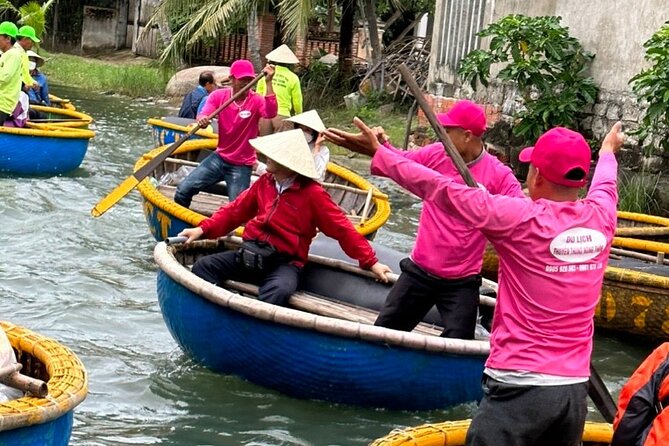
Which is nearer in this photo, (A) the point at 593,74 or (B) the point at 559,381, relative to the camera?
(B) the point at 559,381

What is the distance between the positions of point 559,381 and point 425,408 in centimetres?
250

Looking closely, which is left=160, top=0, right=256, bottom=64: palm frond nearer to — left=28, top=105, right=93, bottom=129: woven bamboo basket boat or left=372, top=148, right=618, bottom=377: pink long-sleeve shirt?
left=28, top=105, right=93, bottom=129: woven bamboo basket boat

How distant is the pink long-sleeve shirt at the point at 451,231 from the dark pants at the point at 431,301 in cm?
5

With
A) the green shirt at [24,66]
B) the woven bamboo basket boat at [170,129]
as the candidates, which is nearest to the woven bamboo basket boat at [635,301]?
the woven bamboo basket boat at [170,129]

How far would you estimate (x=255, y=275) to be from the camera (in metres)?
7.02

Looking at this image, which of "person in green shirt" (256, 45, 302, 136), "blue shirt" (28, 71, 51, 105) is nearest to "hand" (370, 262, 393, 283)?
"person in green shirt" (256, 45, 302, 136)

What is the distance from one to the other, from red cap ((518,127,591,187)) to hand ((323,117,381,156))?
0.58 m

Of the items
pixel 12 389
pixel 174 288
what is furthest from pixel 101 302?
pixel 12 389

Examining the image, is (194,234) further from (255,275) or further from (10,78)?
(10,78)

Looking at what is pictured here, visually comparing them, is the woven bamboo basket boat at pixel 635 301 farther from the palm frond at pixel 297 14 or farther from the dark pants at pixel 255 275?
the palm frond at pixel 297 14

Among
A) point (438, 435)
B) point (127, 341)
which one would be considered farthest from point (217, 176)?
point (438, 435)

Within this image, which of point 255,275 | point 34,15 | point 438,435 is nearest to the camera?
point 438,435

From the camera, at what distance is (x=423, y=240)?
20.0 ft

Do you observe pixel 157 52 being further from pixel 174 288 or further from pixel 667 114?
pixel 174 288
